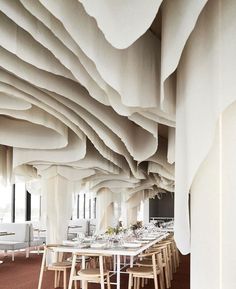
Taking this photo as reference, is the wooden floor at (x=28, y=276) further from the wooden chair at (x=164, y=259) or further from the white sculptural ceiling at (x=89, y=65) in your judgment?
the white sculptural ceiling at (x=89, y=65)

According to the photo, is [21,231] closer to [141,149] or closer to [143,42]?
[141,149]

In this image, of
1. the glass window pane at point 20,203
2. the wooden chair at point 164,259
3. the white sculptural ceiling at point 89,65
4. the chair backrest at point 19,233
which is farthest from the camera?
the glass window pane at point 20,203

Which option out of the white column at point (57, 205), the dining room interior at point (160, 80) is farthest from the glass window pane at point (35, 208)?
the dining room interior at point (160, 80)

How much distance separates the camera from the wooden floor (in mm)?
8477

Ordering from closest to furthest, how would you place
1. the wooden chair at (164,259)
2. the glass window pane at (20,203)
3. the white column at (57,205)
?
the wooden chair at (164,259)
the white column at (57,205)
the glass window pane at (20,203)

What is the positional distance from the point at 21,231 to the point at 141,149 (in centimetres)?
766

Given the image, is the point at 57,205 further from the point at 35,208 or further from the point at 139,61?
the point at 139,61

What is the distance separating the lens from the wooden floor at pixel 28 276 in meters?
8.48

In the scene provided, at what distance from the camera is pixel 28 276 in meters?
9.53

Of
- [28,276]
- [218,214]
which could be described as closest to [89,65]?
[218,214]

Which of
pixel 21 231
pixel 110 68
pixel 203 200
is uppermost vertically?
pixel 110 68

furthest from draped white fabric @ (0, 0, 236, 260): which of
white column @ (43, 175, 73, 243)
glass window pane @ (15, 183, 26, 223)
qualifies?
glass window pane @ (15, 183, 26, 223)

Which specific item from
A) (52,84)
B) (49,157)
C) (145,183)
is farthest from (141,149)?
(145,183)

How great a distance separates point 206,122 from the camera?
10.4ft
